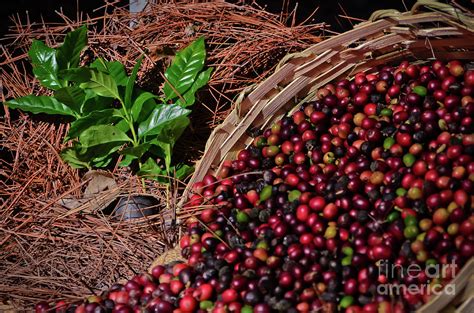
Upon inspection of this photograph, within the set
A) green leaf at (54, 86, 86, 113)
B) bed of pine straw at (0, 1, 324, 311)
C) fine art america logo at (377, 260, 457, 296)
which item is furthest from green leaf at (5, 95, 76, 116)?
fine art america logo at (377, 260, 457, 296)

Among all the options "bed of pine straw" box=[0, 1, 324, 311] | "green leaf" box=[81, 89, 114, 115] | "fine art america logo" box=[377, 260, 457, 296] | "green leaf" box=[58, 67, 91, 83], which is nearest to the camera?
"fine art america logo" box=[377, 260, 457, 296]

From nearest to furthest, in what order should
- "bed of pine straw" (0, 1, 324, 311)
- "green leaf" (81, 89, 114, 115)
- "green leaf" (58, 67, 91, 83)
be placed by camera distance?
"bed of pine straw" (0, 1, 324, 311), "green leaf" (58, 67, 91, 83), "green leaf" (81, 89, 114, 115)

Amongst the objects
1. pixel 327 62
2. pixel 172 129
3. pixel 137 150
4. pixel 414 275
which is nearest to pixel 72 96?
pixel 137 150

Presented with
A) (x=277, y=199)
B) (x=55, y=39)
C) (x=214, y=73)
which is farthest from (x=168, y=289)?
(x=55, y=39)

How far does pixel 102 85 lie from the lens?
102 inches

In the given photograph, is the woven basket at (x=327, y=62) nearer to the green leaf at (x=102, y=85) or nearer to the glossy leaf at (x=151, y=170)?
the glossy leaf at (x=151, y=170)

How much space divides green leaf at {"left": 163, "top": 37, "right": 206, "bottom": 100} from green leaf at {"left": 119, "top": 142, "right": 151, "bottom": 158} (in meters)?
0.24

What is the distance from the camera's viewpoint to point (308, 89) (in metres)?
2.43

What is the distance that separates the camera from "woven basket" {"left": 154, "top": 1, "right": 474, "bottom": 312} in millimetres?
2143

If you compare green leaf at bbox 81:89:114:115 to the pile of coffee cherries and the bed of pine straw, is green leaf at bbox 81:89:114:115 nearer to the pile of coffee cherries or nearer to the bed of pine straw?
the bed of pine straw

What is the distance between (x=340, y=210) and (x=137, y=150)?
97 centimetres

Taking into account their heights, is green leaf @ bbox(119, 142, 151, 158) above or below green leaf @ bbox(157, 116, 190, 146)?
below

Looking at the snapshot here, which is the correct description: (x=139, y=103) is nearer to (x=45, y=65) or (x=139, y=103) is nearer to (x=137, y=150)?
(x=137, y=150)

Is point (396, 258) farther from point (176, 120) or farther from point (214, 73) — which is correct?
point (214, 73)
